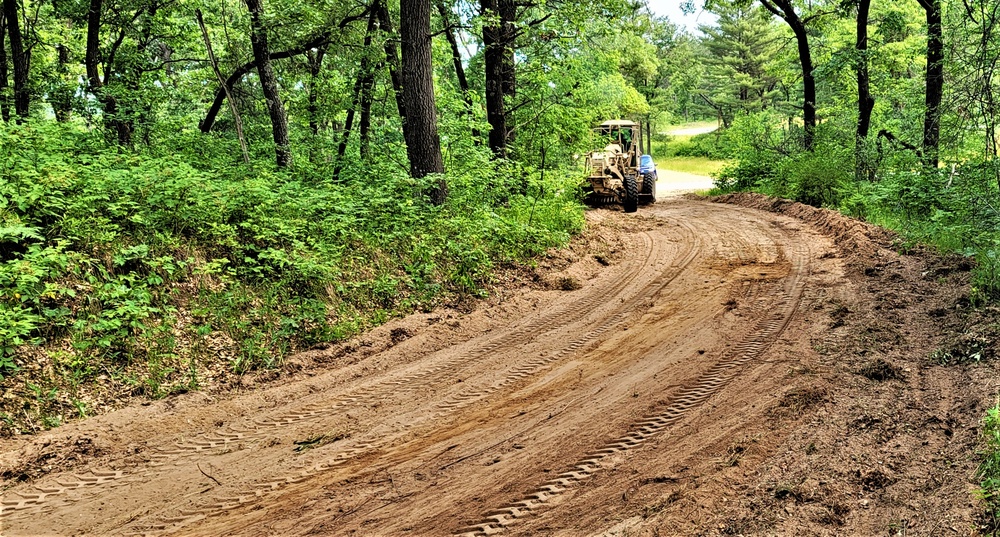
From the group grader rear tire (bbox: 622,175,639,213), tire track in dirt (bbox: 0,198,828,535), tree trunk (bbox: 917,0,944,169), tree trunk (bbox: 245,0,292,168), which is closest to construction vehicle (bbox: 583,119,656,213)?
grader rear tire (bbox: 622,175,639,213)

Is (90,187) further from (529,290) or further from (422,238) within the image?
(529,290)

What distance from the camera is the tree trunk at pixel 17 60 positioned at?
10367 millimetres

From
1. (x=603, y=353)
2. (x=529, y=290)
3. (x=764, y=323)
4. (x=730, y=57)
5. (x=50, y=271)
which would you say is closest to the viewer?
(x=50, y=271)

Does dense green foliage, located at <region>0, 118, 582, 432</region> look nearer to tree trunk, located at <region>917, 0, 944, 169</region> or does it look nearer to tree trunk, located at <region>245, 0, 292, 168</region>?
tree trunk, located at <region>245, 0, 292, 168</region>

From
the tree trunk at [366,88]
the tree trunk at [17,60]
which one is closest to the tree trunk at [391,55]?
the tree trunk at [366,88]

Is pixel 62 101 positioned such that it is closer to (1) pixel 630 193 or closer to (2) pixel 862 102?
(1) pixel 630 193

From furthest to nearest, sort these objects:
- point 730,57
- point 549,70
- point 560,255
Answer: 1. point 730,57
2. point 549,70
3. point 560,255

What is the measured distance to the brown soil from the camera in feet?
11.3

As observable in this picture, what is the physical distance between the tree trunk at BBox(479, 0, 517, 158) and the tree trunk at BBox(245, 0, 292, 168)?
4.14 m

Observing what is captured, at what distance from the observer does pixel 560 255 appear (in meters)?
10.0

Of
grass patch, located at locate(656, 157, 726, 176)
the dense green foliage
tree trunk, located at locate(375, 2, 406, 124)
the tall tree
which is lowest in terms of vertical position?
the dense green foliage

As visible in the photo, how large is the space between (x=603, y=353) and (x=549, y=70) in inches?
371

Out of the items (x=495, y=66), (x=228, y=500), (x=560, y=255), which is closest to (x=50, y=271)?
(x=228, y=500)

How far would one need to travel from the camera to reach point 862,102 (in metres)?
17.2
